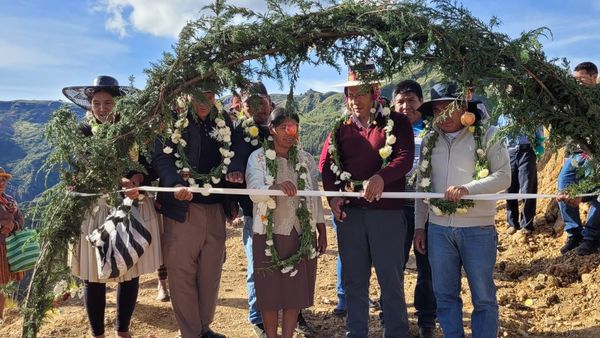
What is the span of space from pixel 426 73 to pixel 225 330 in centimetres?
339

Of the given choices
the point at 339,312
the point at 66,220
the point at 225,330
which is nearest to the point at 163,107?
the point at 66,220

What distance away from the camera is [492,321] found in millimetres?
3570

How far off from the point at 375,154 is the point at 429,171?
46cm

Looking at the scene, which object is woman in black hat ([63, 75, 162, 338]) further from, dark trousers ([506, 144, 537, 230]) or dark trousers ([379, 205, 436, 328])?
dark trousers ([506, 144, 537, 230])

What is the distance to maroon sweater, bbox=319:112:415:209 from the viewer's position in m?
3.73

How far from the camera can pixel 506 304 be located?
5.61 meters

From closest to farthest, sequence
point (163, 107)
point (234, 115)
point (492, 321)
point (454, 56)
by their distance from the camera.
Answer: point (454, 56) < point (163, 107) < point (492, 321) < point (234, 115)

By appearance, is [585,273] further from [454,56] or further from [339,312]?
[454,56]

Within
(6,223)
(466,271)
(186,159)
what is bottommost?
(466,271)

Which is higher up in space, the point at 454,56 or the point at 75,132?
the point at 454,56

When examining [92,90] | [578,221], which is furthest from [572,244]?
[92,90]

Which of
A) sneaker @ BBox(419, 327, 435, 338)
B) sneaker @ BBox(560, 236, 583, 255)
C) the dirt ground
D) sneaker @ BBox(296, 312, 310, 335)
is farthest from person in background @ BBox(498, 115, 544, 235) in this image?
sneaker @ BBox(296, 312, 310, 335)

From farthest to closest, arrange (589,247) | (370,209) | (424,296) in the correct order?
(589,247), (424,296), (370,209)

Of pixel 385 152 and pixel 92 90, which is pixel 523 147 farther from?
pixel 92 90
